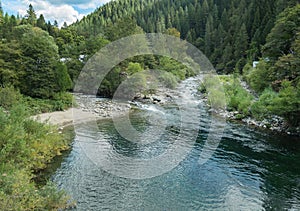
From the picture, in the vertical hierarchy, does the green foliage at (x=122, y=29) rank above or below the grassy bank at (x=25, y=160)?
above

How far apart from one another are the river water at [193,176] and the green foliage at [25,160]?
3.50 ft

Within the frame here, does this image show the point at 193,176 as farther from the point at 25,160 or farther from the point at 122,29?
the point at 122,29


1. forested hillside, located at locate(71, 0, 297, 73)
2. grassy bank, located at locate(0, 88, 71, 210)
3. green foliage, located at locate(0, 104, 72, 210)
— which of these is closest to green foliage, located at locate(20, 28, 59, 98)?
grassy bank, located at locate(0, 88, 71, 210)

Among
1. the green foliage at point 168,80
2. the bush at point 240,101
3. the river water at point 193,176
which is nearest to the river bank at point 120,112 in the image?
the bush at point 240,101

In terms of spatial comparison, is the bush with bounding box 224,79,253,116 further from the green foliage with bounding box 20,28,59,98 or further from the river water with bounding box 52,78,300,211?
the green foliage with bounding box 20,28,59,98

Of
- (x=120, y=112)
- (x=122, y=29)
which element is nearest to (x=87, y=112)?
(x=120, y=112)

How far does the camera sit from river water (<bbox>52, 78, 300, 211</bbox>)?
10992 millimetres

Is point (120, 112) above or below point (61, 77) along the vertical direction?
below

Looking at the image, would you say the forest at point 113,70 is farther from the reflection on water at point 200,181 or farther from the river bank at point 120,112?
the reflection on water at point 200,181

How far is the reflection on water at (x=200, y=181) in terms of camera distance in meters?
10.9

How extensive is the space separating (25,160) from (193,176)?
7958 millimetres

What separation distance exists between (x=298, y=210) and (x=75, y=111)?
812 inches

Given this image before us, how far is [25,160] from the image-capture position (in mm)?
11672

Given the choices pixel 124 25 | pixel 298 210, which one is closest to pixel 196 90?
pixel 124 25
